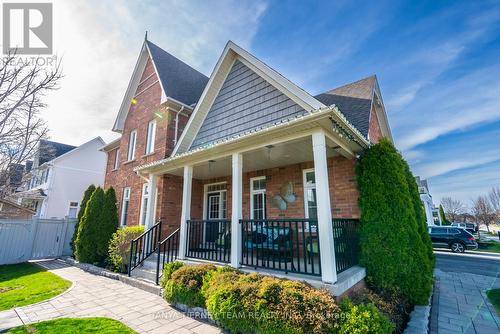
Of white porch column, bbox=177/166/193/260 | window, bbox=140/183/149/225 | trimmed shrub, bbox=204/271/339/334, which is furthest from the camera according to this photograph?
window, bbox=140/183/149/225

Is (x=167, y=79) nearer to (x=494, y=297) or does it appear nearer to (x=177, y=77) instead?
(x=177, y=77)

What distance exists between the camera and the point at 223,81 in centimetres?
873

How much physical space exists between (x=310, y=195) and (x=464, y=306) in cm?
452

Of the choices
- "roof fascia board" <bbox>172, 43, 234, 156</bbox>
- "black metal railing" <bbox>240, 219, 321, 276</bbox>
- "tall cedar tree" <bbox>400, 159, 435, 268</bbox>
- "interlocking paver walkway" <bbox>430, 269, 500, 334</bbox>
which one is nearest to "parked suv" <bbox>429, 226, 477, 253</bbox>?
"interlocking paver walkway" <bbox>430, 269, 500, 334</bbox>

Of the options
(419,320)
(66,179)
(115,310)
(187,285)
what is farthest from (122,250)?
(66,179)

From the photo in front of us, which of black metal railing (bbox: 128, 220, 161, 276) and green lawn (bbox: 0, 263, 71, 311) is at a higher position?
black metal railing (bbox: 128, 220, 161, 276)

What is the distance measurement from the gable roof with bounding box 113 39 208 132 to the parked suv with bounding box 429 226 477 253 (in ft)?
61.4

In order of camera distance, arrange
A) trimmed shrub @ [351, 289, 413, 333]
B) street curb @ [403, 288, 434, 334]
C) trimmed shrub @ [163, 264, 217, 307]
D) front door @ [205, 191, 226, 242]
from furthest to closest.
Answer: front door @ [205, 191, 226, 242]
trimmed shrub @ [163, 264, 217, 307]
trimmed shrub @ [351, 289, 413, 333]
street curb @ [403, 288, 434, 334]

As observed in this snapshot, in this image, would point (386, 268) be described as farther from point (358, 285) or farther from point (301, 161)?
point (301, 161)

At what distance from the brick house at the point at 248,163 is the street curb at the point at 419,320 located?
1.18 m

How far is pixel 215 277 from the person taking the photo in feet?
15.6

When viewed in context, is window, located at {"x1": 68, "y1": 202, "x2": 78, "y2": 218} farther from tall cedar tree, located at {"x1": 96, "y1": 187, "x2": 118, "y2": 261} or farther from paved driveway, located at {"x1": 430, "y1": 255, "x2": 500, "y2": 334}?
paved driveway, located at {"x1": 430, "y1": 255, "x2": 500, "y2": 334}

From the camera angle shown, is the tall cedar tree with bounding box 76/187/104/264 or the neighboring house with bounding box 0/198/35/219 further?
the tall cedar tree with bounding box 76/187/104/264

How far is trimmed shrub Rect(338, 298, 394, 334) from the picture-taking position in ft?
10.5
